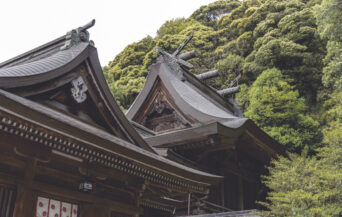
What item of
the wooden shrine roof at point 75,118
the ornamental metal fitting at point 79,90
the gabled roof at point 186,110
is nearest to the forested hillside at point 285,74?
the gabled roof at point 186,110

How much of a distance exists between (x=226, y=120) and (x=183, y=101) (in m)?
1.61

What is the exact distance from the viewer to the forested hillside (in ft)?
27.2

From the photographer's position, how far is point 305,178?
26.8 ft

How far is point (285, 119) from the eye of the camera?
64.2ft

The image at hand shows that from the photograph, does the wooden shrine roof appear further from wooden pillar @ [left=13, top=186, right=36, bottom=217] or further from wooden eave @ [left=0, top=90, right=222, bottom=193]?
wooden pillar @ [left=13, top=186, right=36, bottom=217]

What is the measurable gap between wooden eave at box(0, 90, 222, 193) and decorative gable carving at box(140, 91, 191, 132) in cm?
360

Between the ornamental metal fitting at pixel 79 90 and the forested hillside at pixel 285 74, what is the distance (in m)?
5.18

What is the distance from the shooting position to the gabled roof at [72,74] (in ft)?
18.4

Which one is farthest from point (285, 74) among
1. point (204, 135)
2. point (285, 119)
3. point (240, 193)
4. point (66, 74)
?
point (66, 74)

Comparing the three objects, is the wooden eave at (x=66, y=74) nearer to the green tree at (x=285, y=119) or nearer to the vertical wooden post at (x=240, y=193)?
the vertical wooden post at (x=240, y=193)

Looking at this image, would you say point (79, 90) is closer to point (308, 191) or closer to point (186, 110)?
point (186, 110)

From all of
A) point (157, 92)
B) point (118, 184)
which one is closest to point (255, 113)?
point (157, 92)

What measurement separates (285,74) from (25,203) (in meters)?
23.9

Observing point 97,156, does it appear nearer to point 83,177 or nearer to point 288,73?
point 83,177
